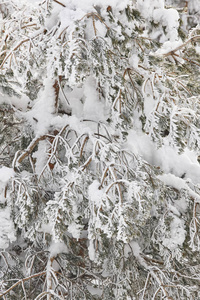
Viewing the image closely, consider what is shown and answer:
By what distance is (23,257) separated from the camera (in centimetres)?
415

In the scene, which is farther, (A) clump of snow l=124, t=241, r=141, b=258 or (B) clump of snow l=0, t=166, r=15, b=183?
(A) clump of snow l=124, t=241, r=141, b=258

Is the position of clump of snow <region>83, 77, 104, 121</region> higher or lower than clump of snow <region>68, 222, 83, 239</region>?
higher

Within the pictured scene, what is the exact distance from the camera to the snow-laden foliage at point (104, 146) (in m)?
2.49

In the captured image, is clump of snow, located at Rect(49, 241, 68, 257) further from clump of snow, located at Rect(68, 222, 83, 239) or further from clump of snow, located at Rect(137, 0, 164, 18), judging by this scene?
clump of snow, located at Rect(137, 0, 164, 18)

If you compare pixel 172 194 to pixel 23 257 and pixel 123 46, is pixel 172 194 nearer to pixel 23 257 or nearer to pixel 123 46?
pixel 123 46

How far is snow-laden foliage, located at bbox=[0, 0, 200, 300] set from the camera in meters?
2.49

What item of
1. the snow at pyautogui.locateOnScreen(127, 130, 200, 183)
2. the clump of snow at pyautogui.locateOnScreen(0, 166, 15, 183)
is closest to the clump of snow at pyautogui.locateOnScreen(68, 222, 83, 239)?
the clump of snow at pyautogui.locateOnScreen(0, 166, 15, 183)

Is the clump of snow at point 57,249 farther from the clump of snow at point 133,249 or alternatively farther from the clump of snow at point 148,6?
the clump of snow at point 148,6

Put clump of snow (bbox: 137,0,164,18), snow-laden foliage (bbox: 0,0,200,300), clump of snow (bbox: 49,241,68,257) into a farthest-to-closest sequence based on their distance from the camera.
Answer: clump of snow (bbox: 49,241,68,257), clump of snow (bbox: 137,0,164,18), snow-laden foliage (bbox: 0,0,200,300)

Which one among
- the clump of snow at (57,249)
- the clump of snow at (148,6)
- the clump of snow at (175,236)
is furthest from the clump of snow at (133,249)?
the clump of snow at (148,6)

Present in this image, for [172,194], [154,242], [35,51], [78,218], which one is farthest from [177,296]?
[35,51]

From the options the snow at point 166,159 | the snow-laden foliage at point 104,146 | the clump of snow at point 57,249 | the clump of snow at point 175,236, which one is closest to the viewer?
the snow-laden foliage at point 104,146

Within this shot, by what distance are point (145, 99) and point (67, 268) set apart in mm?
2209

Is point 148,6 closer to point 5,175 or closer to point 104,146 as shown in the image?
point 104,146
